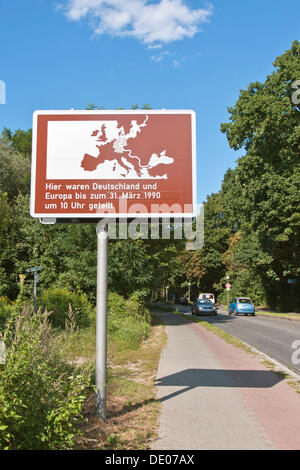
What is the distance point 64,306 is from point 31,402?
1222 centimetres

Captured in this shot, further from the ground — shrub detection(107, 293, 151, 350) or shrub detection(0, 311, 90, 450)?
Answer: shrub detection(0, 311, 90, 450)

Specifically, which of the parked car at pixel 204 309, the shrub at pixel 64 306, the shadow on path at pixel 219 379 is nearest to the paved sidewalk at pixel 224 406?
the shadow on path at pixel 219 379

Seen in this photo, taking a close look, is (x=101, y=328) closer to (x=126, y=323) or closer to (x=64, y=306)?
(x=126, y=323)

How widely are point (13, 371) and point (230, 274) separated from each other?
54.0 meters

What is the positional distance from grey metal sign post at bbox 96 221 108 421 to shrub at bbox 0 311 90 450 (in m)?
0.86

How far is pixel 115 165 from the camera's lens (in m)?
5.56

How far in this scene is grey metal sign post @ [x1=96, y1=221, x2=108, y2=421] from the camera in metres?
4.98

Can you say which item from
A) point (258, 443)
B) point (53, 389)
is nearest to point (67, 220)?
point (53, 389)

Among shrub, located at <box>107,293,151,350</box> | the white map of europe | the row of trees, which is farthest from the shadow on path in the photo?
the row of trees

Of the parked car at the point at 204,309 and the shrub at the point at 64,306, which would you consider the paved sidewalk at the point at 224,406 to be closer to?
the shrub at the point at 64,306

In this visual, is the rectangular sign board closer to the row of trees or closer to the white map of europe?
the white map of europe

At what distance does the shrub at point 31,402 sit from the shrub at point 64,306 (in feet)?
33.5

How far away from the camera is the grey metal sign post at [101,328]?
498cm

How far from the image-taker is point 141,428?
15.7ft
